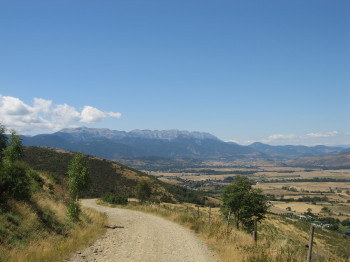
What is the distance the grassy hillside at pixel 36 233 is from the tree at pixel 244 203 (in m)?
27.6

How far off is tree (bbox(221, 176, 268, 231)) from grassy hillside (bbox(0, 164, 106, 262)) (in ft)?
90.5

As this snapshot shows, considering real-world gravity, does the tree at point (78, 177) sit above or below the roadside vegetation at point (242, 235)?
above

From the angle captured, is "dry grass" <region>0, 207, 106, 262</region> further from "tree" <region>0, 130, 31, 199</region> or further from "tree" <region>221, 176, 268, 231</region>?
"tree" <region>221, 176, 268, 231</region>

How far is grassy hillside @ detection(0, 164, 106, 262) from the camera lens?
1175cm

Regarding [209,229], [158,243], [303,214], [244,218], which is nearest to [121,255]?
[158,243]

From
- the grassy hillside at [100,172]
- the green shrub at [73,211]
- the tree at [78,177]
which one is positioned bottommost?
the grassy hillside at [100,172]

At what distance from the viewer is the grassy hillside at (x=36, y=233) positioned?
11747 mm

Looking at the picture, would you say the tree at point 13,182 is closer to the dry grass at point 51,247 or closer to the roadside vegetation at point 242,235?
the dry grass at point 51,247

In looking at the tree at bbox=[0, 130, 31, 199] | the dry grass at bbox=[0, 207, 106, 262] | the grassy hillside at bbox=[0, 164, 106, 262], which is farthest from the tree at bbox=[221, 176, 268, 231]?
the tree at bbox=[0, 130, 31, 199]

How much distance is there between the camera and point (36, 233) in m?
14.6

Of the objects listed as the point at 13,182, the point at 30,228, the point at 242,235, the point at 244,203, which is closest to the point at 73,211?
the point at 13,182

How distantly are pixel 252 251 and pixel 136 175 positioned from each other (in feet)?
341

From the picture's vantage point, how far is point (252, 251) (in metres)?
14.2

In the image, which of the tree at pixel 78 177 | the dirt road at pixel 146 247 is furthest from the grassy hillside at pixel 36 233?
the tree at pixel 78 177
